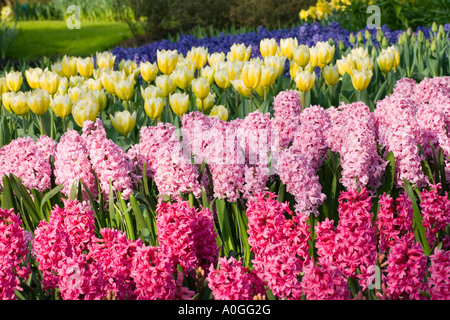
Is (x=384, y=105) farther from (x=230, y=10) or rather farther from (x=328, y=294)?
(x=230, y=10)

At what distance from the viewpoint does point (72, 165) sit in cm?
285

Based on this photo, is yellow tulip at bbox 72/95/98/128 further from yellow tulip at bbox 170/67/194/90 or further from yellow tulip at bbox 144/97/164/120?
yellow tulip at bbox 170/67/194/90

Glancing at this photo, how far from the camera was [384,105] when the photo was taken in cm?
335

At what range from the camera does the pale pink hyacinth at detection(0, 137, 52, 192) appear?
9.62 ft

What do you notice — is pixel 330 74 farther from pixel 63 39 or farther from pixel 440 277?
pixel 63 39

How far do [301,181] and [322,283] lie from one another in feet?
2.55

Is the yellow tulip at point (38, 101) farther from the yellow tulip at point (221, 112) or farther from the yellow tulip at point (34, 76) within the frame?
the yellow tulip at point (221, 112)

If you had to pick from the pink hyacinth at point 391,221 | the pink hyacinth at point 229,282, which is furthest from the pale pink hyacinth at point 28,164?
the pink hyacinth at point 391,221

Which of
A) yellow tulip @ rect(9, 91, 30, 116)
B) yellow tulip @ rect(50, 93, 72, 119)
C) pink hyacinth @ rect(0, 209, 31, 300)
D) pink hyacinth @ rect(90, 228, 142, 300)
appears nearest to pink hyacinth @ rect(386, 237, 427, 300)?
pink hyacinth @ rect(90, 228, 142, 300)

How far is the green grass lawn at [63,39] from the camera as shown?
53.1 feet

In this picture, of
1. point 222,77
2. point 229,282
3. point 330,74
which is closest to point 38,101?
point 222,77

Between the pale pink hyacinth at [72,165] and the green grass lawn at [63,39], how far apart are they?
12568 mm

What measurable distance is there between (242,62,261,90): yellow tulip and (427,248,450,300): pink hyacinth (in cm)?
212

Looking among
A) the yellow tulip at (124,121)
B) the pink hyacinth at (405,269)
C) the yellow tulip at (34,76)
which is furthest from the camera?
the yellow tulip at (34,76)
